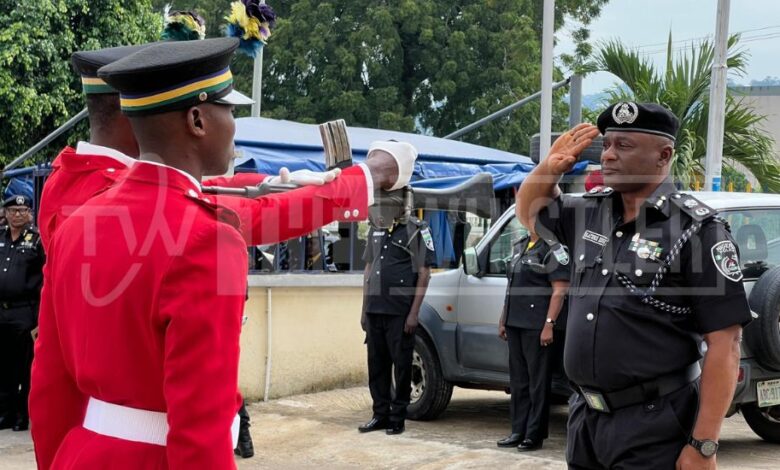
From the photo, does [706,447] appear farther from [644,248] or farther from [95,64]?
[95,64]

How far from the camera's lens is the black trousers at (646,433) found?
346 cm

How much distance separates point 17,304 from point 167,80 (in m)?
7.01

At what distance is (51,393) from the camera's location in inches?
98.0

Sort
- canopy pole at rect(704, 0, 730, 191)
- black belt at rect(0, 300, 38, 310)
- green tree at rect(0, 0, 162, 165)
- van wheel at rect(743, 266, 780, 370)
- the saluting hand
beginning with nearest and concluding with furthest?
the saluting hand → van wheel at rect(743, 266, 780, 370) → black belt at rect(0, 300, 38, 310) → canopy pole at rect(704, 0, 730, 191) → green tree at rect(0, 0, 162, 165)

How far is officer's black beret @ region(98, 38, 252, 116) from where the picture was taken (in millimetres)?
2232

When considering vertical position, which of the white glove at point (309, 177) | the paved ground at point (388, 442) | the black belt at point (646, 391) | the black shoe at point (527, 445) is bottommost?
the paved ground at point (388, 442)

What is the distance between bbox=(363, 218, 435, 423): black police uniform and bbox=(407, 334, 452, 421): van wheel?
27 cm

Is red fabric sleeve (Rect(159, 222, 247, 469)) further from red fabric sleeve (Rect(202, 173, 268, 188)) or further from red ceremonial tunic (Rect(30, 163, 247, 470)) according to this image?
red fabric sleeve (Rect(202, 173, 268, 188))

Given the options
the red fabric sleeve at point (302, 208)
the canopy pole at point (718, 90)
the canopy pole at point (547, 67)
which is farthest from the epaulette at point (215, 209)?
the canopy pole at point (718, 90)

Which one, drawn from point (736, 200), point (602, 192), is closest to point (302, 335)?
point (736, 200)

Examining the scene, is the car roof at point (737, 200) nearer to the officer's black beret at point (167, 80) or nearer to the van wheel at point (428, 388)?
the van wheel at point (428, 388)

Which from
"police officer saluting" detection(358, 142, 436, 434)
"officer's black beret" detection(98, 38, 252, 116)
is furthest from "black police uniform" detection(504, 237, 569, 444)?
"officer's black beret" detection(98, 38, 252, 116)

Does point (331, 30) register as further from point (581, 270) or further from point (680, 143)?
point (581, 270)

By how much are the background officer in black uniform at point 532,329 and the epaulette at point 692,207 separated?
149 inches
